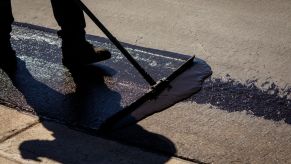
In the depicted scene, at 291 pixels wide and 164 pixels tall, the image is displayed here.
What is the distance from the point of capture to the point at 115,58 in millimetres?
4652

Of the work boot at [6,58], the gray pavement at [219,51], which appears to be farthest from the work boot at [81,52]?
the gray pavement at [219,51]

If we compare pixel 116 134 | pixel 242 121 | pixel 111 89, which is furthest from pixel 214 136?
pixel 111 89

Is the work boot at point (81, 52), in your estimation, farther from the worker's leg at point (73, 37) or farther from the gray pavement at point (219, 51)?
the gray pavement at point (219, 51)

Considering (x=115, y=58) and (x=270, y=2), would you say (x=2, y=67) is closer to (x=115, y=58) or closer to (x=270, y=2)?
(x=115, y=58)

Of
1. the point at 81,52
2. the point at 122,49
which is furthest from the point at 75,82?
the point at 122,49

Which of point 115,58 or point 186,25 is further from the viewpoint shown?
point 186,25

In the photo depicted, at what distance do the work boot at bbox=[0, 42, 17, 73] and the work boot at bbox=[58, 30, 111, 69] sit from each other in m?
0.59

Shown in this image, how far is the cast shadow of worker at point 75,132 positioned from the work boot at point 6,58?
16 cm

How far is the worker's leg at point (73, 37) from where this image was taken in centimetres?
424

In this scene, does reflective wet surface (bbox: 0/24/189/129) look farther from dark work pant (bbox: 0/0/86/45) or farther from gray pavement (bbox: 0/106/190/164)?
dark work pant (bbox: 0/0/86/45)

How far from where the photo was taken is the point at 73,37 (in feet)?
14.1

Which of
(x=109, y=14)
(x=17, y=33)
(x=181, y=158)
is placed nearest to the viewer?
(x=181, y=158)

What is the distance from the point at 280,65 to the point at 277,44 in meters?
0.53

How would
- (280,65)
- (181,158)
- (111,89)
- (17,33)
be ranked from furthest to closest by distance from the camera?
(17,33), (280,65), (111,89), (181,158)
